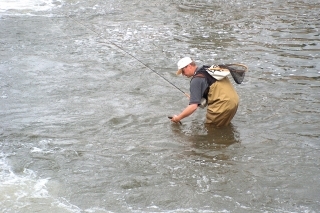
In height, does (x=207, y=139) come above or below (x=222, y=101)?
below

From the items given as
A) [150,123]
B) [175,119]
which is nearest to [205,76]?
[175,119]

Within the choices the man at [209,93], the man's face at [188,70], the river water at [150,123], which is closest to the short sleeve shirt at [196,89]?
the man at [209,93]

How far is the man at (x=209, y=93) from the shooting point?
6.45 metres

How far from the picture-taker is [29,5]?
1650 centimetres

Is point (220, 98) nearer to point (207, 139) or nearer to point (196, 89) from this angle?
point (196, 89)

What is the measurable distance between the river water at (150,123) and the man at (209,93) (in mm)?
277

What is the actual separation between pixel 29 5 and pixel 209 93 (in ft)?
38.1

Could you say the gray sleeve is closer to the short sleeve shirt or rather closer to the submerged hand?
the short sleeve shirt

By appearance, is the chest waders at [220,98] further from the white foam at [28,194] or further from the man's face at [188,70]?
the white foam at [28,194]

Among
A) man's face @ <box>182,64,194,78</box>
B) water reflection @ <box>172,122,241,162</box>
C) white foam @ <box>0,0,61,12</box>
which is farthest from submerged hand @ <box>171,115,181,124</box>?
white foam @ <box>0,0,61,12</box>

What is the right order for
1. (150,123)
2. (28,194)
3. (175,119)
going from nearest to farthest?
(28,194)
(175,119)
(150,123)

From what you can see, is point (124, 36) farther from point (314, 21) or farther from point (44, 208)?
point (44, 208)

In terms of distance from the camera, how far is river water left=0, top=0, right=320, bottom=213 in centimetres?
525

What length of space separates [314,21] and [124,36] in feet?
17.9
